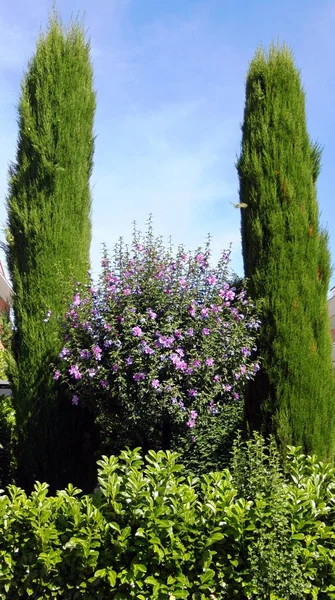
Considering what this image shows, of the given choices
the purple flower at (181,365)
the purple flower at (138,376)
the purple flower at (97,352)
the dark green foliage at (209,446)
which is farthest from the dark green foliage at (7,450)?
the purple flower at (181,365)

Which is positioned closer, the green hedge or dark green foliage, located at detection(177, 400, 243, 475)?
the green hedge

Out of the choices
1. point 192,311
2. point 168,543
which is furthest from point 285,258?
point 168,543

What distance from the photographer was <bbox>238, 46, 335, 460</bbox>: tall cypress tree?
5391mm

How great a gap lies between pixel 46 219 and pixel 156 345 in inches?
86.6

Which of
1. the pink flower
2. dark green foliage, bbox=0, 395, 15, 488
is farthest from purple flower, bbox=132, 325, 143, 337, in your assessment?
dark green foliage, bbox=0, 395, 15, 488

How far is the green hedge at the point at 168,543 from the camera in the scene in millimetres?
3316

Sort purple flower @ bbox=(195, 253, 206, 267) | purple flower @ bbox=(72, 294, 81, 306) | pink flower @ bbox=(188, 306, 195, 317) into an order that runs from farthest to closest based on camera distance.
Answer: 1. purple flower @ bbox=(195, 253, 206, 267)
2. purple flower @ bbox=(72, 294, 81, 306)
3. pink flower @ bbox=(188, 306, 195, 317)

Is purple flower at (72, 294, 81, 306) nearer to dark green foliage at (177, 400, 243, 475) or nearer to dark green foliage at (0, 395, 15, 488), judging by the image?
dark green foliage at (177, 400, 243, 475)

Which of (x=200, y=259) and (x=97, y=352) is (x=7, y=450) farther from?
(x=200, y=259)

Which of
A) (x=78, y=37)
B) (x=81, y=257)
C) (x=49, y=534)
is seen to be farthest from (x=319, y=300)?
(x=78, y=37)

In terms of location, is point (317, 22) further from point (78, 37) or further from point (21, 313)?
point (21, 313)

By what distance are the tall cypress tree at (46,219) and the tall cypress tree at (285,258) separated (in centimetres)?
189

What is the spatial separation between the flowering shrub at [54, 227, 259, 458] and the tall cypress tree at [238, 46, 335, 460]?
395 millimetres

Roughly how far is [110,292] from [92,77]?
10.5 feet
